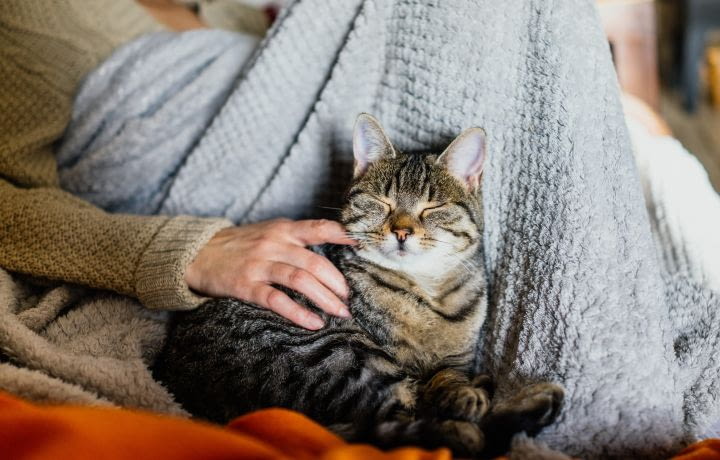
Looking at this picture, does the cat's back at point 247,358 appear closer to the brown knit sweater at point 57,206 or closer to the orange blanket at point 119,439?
the brown knit sweater at point 57,206

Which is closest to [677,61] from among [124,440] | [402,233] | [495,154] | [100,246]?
[495,154]

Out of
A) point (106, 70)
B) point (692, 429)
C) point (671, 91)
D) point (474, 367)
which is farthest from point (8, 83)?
point (671, 91)

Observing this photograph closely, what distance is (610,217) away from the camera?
84cm

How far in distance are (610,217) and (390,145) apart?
43 centimetres

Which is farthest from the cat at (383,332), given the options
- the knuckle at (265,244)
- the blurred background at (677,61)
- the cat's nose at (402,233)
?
the blurred background at (677,61)

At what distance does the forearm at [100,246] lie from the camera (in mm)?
1041

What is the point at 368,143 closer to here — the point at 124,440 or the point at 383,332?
the point at 383,332

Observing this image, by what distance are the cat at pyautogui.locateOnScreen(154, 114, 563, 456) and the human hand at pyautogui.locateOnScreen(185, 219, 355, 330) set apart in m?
0.03

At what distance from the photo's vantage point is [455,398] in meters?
0.87

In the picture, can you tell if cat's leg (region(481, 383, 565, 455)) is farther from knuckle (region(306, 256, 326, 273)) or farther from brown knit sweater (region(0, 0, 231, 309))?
brown knit sweater (region(0, 0, 231, 309))

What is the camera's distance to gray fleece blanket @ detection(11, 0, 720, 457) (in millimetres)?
817

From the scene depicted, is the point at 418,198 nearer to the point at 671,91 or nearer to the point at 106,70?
the point at 106,70

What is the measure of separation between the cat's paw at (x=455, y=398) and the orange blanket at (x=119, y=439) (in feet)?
0.73

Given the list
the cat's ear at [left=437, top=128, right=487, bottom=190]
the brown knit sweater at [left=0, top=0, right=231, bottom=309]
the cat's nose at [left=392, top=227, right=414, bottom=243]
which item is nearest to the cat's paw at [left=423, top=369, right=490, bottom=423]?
the cat's nose at [left=392, top=227, right=414, bottom=243]
